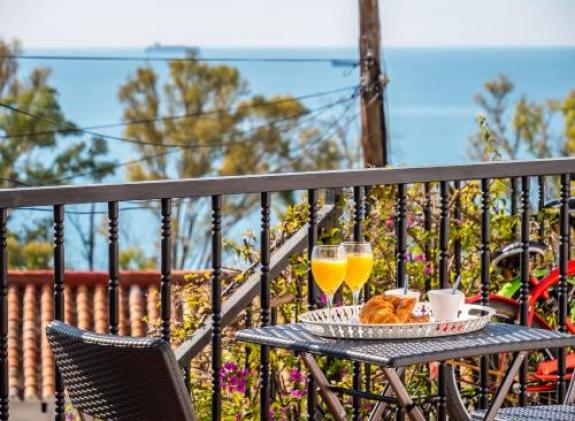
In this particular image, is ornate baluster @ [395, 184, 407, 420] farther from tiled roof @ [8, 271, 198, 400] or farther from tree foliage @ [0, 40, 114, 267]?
tree foliage @ [0, 40, 114, 267]

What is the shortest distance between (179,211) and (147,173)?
3.50 metres

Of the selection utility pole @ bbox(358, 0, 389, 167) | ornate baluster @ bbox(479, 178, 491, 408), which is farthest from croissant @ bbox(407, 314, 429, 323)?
utility pole @ bbox(358, 0, 389, 167)

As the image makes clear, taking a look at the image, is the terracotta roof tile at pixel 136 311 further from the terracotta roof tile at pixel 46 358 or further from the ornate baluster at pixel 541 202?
the ornate baluster at pixel 541 202

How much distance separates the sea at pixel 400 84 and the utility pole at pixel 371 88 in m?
22.6

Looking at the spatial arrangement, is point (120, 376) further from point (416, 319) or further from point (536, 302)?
point (536, 302)

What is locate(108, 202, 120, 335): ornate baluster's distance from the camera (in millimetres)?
3807

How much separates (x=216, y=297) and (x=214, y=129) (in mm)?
35352

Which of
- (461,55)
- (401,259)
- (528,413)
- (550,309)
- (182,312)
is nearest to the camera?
(528,413)

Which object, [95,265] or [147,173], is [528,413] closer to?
[95,265]

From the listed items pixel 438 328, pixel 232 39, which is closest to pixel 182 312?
pixel 438 328

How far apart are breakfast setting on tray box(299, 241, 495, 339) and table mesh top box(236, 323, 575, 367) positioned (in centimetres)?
2

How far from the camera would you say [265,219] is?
4.09 meters

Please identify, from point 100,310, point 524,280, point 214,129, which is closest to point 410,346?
point 524,280

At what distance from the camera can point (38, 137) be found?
3619 centimetres
